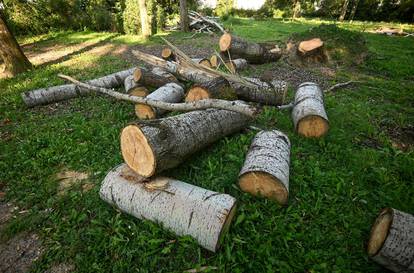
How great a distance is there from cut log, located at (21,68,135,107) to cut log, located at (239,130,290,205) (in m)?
4.22

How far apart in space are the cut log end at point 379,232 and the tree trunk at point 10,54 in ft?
29.4

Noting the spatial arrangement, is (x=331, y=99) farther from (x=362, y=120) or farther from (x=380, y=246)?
(x=380, y=246)

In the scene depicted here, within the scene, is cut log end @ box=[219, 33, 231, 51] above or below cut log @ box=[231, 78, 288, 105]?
above

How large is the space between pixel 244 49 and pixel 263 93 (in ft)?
9.60

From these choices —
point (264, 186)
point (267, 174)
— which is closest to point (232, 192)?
point (264, 186)

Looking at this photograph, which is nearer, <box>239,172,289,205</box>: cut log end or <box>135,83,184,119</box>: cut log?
<box>239,172,289,205</box>: cut log end

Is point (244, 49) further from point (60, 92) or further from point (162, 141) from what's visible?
point (162, 141)

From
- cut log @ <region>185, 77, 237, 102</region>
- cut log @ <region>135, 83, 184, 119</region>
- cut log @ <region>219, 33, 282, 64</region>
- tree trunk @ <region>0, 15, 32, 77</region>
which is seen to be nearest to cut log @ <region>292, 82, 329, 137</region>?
cut log @ <region>185, 77, 237, 102</region>

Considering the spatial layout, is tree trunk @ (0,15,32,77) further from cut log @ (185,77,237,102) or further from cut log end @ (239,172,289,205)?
cut log end @ (239,172,289,205)

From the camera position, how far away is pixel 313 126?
3871 mm

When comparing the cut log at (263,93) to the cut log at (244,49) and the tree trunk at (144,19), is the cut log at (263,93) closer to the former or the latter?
the cut log at (244,49)

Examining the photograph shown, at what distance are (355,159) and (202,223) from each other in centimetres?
237

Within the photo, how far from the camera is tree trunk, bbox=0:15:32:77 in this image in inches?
281

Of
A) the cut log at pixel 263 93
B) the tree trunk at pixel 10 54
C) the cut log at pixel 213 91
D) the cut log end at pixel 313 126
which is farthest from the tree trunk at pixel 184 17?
the cut log end at pixel 313 126
